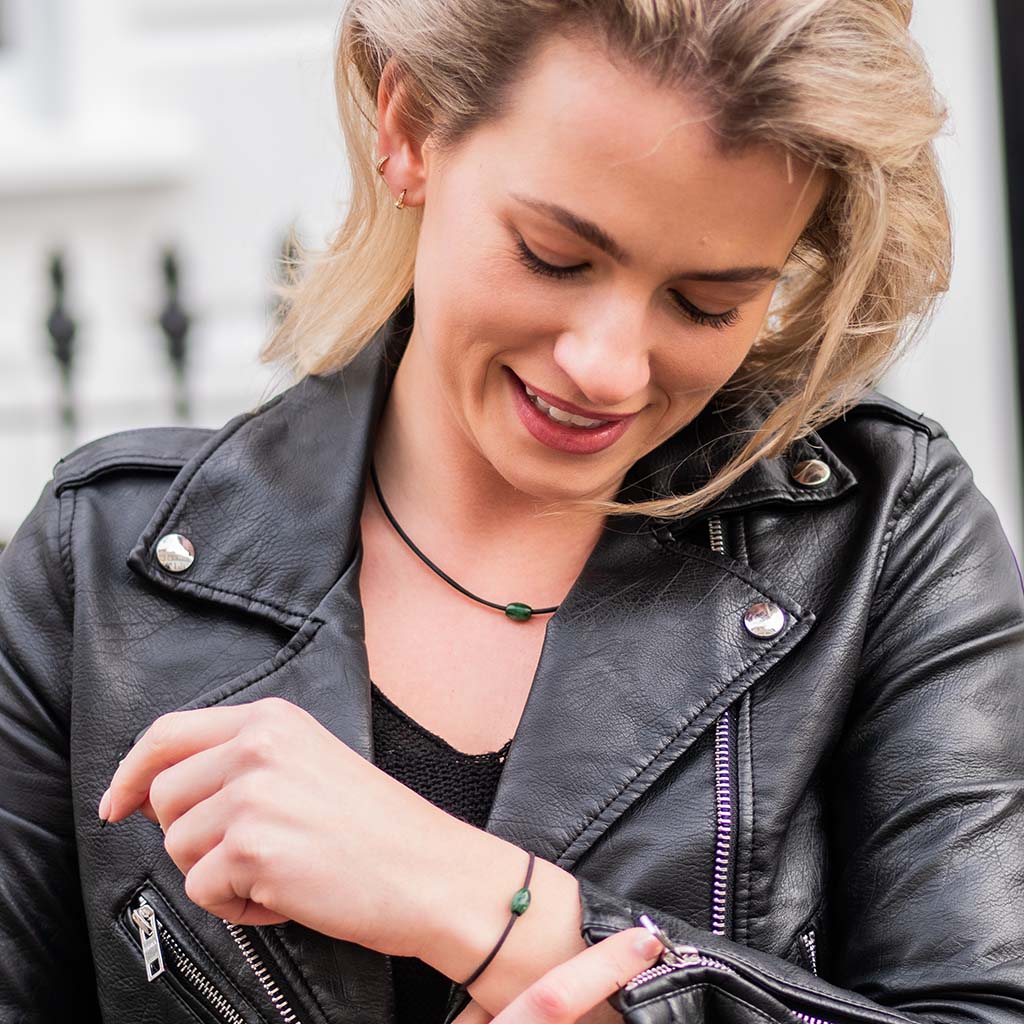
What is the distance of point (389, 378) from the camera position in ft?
6.06

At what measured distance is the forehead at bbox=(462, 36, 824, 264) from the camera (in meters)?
1.37

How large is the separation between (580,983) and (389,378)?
31.5 inches

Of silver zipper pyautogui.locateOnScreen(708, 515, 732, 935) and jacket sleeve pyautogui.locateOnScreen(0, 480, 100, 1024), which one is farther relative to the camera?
jacket sleeve pyautogui.locateOnScreen(0, 480, 100, 1024)

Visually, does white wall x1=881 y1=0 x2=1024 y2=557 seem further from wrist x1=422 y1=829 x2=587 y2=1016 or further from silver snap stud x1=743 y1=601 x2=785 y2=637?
wrist x1=422 y1=829 x2=587 y2=1016

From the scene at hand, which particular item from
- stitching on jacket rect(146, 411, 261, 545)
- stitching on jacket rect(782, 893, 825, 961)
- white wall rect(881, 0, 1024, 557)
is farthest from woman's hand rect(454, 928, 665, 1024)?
white wall rect(881, 0, 1024, 557)

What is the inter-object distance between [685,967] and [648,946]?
1.5 inches

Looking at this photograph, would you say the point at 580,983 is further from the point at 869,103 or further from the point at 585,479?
the point at 869,103

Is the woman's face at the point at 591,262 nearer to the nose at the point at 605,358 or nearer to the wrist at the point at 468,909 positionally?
the nose at the point at 605,358

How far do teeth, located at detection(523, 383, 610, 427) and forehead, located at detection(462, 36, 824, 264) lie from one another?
193mm

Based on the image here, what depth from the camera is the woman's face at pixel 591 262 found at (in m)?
1.39

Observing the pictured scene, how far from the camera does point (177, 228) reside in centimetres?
404

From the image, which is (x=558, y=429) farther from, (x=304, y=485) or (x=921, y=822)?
(x=921, y=822)

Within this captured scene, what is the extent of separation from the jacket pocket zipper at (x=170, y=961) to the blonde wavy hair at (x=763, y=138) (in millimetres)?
617

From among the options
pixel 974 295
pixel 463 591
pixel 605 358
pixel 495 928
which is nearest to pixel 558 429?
pixel 605 358
